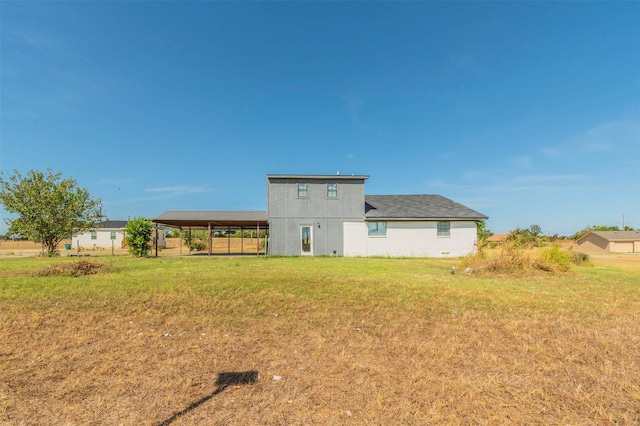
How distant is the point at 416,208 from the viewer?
2220cm

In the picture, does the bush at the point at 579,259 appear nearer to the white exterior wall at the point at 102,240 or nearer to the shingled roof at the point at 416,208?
the shingled roof at the point at 416,208

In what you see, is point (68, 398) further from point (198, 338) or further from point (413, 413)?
point (413, 413)

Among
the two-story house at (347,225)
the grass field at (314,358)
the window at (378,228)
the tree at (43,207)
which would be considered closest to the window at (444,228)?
the two-story house at (347,225)

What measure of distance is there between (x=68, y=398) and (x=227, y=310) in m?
3.16

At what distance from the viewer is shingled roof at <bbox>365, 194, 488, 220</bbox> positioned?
2103cm

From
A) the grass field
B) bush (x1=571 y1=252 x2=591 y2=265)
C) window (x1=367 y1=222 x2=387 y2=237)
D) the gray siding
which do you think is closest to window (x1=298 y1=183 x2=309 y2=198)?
the gray siding

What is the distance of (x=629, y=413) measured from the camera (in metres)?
2.81

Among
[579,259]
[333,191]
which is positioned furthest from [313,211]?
[579,259]

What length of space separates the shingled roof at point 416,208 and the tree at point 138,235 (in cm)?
1401

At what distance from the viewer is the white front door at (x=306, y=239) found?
20.8 m

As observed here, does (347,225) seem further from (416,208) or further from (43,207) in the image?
(43,207)

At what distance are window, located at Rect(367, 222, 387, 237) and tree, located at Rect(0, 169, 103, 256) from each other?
20.7m

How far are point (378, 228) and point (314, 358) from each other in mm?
17739

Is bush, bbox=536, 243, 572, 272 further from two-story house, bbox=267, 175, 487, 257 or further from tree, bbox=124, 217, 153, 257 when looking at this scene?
tree, bbox=124, 217, 153, 257
